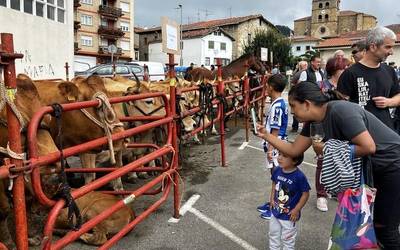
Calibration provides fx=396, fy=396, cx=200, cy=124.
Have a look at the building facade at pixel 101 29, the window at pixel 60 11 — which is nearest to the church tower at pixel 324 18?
the building facade at pixel 101 29

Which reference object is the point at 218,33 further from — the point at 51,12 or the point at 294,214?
the point at 294,214

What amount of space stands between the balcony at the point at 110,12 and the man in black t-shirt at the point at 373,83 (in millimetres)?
52772

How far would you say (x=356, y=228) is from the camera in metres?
2.40

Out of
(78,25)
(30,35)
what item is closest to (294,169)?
(30,35)

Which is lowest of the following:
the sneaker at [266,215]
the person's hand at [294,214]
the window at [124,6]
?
the sneaker at [266,215]

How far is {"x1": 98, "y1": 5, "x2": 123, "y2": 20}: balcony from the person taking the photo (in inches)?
2060

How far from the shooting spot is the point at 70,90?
161 inches

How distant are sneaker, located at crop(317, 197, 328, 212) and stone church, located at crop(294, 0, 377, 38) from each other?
343ft

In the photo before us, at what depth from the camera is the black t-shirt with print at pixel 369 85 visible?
3439 mm

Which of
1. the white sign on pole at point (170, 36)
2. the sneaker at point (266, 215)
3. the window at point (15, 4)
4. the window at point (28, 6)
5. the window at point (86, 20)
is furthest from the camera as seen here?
the window at point (86, 20)

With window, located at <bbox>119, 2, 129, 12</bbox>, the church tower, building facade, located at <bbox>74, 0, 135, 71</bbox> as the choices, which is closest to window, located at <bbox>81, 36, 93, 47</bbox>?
building facade, located at <bbox>74, 0, 135, 71</bbox>

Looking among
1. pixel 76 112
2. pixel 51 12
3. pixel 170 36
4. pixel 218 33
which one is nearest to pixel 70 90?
pixel 76 112

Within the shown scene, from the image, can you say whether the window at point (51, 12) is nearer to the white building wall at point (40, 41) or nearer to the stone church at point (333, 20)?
the white building wall at point (40, 41)

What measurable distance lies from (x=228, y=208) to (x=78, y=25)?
158 feet
